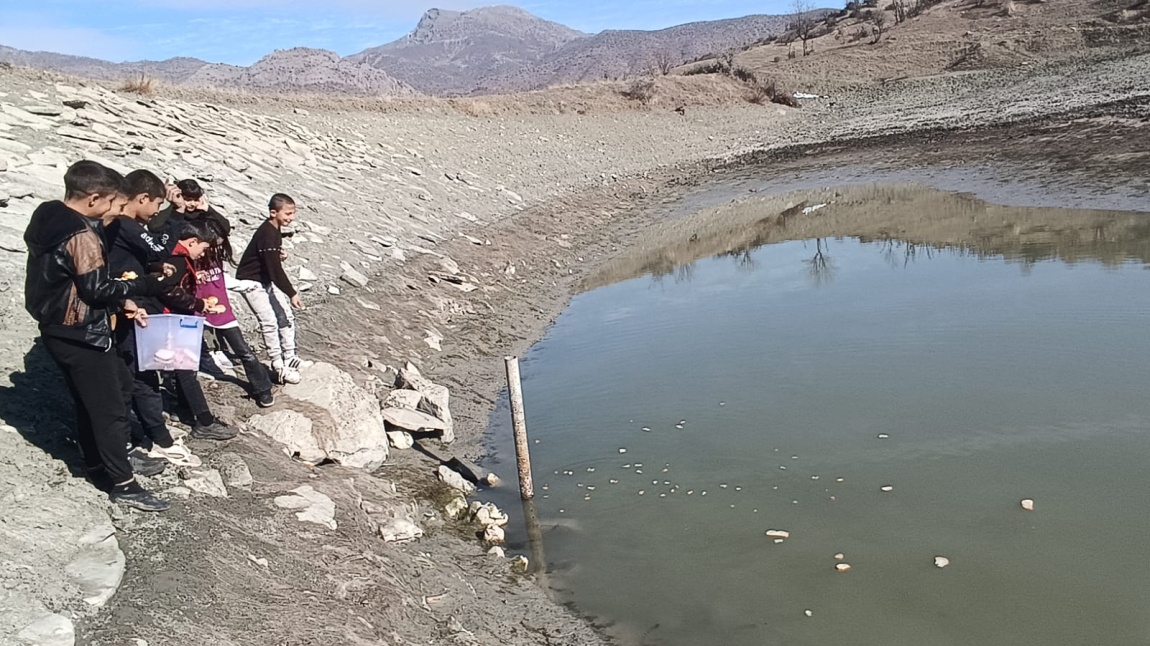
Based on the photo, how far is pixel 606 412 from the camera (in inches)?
331

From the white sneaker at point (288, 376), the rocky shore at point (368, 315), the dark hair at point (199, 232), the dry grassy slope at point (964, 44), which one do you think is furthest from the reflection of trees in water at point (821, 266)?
the dry grassy slope at point (964, 44)

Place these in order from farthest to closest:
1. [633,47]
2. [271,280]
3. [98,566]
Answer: [633,47], [271,280], [98,566]

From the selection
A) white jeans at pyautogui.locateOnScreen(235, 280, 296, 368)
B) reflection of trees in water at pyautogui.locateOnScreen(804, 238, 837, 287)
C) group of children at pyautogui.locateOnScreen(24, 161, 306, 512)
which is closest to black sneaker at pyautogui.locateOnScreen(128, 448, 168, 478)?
group of children at pyautogui.locateOnScreen(24, 161, 306, 512)

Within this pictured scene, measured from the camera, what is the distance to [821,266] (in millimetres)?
13906

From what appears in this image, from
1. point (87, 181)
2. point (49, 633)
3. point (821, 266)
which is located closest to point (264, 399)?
point (87, 181)

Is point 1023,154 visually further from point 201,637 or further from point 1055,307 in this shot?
point 201,637

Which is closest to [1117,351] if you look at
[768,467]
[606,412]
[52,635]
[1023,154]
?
[768,467]

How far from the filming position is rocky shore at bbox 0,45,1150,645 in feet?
13.6

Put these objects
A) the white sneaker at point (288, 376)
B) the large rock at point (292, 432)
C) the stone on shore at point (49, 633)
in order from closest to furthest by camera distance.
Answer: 1. the stone on shore at point (49, 633)
2. the large rock at point (292, 432)
3. the white sneaker at point (288, 376)

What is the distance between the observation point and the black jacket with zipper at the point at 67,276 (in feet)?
13.8

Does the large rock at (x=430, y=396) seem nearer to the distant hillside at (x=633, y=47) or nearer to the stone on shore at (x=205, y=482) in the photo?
the stone on shore at (x=205, y=482)

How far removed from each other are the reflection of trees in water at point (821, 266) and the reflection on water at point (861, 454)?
152 mm

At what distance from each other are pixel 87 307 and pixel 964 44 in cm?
4766

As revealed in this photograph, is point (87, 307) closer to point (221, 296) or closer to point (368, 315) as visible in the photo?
point (221, 296)
